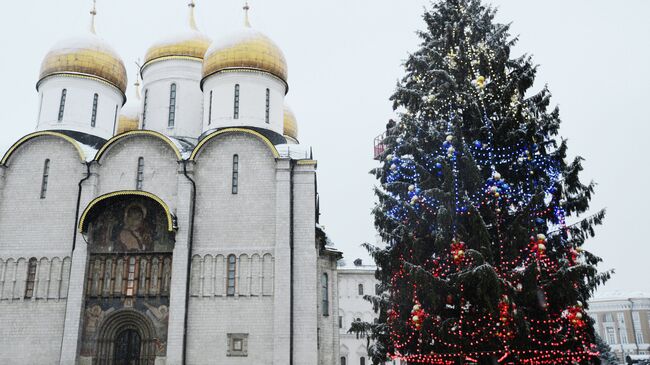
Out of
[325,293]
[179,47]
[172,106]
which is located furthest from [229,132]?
[325,293]

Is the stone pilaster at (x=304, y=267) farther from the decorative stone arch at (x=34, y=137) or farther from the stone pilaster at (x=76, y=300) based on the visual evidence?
the decorative stone arch at (x=34, y=137)

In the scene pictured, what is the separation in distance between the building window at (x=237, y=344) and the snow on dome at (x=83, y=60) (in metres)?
9.58

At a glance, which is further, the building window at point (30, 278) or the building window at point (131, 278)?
the building window at point (30, 278)

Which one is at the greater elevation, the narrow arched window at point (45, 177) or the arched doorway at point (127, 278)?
the narrow arched window at point (45, 177)

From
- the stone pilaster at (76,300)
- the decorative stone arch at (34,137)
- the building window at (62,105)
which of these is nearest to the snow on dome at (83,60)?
the building window at (62,105)

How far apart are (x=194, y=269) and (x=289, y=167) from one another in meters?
3.71

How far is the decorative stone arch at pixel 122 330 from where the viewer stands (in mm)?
14680

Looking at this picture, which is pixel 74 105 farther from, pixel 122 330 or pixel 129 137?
pixel 122 330

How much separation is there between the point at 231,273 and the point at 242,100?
5757 mm

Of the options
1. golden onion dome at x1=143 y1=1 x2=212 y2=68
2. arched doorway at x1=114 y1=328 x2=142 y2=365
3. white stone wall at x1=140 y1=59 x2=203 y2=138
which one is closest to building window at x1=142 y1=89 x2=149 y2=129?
white stone wall at x1=140 y1=59 x2=203 y2=138

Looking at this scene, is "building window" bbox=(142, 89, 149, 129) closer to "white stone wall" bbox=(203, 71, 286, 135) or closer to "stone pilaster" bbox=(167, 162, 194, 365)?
"white stone wall" bbox=(203, 71, 286, 135)

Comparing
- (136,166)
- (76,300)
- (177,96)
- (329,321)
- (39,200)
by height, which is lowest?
(329,321)

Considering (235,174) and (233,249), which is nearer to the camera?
(233,249)

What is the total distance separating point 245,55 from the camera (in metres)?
18.3
